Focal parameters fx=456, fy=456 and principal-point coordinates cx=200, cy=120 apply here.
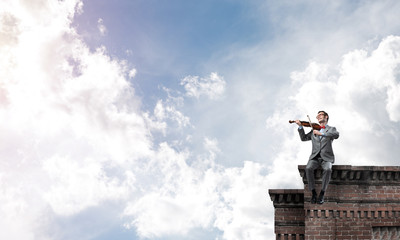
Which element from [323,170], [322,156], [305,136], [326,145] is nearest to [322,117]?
[305,136]

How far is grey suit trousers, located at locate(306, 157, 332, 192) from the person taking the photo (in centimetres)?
1391

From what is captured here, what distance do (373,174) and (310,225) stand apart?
2643 millimetres

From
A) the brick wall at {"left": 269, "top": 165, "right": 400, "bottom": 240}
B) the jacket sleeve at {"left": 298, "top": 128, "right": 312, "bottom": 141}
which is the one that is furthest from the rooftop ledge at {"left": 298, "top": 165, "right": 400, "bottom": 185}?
the jacket sleeve at {"left": 298, "top": 128, "right": 312, "bottom": 141}

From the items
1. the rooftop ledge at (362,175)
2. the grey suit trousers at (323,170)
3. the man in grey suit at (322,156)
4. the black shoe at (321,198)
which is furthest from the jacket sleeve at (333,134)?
the black shoe at (321,198)

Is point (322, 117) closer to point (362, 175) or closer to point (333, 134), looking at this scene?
point (333, 134)

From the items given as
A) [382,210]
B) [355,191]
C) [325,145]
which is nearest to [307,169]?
[325,145]

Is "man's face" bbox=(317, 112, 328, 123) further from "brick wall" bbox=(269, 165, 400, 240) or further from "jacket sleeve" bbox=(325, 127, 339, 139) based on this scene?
"brick wall" bbox=(269, 165, 400, 240)

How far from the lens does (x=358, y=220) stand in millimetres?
14281

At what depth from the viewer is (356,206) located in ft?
47.1

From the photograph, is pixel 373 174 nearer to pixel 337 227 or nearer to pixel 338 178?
pixel 338 178

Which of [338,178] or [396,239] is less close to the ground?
[338,178]

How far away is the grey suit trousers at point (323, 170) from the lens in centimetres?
1391

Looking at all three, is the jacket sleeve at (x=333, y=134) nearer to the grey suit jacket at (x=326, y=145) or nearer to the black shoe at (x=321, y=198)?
the grey suit jacket at (x=326, y=145)

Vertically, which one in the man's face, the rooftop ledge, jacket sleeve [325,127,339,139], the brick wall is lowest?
the brick wall
